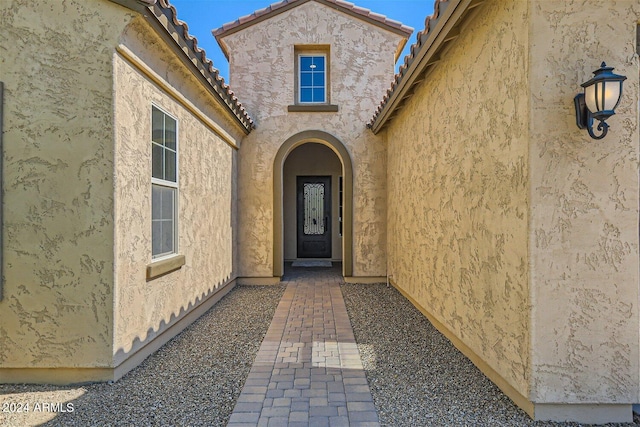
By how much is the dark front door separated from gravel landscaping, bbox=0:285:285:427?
312 inches

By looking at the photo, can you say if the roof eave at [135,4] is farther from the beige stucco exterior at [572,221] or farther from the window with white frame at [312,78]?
the window with white frame at [312,78]

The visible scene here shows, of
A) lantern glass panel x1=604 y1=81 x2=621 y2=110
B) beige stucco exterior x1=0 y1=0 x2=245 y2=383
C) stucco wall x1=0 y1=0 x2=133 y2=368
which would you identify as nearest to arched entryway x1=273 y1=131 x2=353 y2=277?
beige stucco exterior x1=0 y1=0 x2=245 y2=383

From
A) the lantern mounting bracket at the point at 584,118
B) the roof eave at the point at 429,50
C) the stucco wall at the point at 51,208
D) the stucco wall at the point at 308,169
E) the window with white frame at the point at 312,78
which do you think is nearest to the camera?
the lantern mounting bracket at the point at 584,118

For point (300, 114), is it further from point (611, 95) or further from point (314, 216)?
point (611, 95)

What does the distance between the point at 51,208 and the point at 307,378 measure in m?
3.52

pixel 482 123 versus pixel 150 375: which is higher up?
pixel 482 123

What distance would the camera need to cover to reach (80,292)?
4.15 meters

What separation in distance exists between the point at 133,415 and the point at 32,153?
305 cm

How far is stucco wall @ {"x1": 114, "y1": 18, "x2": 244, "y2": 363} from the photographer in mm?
4328

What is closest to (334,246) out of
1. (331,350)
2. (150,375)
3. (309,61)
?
(309,61)

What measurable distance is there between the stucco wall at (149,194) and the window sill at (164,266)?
0.09 meters

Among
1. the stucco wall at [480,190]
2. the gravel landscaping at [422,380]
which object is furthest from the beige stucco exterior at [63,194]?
the stucco wall at [480,190]

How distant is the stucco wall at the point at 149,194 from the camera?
433cm

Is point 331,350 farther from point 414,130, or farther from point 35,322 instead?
point 414,130
